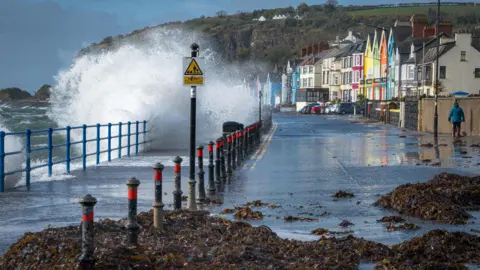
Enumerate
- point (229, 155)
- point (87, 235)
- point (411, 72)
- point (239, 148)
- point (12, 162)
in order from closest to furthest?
point (87, 235) → point (12, 162) → point (229, 155) → point (239, 148) → point (411, 72)

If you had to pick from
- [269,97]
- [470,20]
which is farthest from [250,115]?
[470,20]

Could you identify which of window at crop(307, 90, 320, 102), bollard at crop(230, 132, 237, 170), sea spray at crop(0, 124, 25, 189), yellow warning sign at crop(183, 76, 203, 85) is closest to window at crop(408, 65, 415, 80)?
window at crop(307, 90, 320, 102)

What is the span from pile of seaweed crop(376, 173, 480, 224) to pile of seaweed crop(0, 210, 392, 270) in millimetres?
2861

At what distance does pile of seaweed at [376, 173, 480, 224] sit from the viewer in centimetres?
1215

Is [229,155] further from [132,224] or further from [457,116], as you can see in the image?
[457,116]

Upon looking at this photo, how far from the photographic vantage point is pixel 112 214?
504 inches

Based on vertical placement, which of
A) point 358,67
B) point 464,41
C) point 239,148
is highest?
point 464,41

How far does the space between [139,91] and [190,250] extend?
97.8 ft

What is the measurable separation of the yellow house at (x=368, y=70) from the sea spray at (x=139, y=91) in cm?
6416

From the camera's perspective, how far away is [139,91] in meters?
37.9

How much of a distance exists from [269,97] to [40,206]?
17320 centimetres

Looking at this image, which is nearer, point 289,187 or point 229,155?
point 289,187

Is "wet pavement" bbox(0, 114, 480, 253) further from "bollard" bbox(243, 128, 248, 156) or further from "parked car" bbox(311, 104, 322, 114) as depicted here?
"parked car" bbox(311, 104, 322, 114)

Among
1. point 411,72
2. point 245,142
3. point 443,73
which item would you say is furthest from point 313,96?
point 245,142
